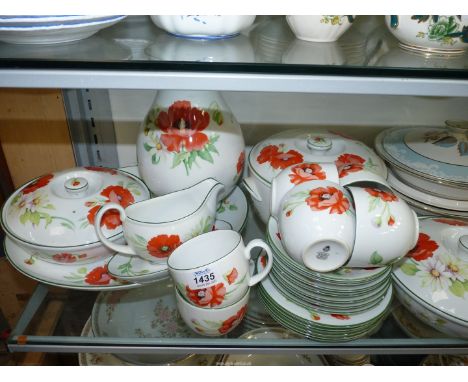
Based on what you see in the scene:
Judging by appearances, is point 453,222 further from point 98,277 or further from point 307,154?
point 98,277

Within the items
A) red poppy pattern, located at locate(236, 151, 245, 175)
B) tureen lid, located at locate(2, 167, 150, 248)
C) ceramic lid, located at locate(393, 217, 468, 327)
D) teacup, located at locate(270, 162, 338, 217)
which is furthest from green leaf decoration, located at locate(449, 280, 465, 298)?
tureen lid, located at locate(2, 167, 150, 248)

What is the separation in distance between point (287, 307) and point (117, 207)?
282 millimetres

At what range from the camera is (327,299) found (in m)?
0.57

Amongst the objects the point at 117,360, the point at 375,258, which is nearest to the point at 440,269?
the point at 375,258

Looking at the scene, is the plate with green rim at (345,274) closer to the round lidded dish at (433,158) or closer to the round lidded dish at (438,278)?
the round lidded dish at (438,278)

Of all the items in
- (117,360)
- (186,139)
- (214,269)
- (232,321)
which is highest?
(186,139)

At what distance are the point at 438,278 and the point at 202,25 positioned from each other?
46cm

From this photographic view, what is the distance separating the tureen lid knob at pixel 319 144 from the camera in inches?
25.7

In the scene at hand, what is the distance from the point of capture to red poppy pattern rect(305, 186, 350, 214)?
0.50 metres

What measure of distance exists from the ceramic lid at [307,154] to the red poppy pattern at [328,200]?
0.11 metres

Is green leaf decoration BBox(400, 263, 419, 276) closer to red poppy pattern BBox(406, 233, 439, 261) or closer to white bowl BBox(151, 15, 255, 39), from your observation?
red poppy pattern BBox(406, 233, 439, 261)

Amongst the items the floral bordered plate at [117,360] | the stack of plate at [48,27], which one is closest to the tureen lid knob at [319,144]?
the stack of plate at [48,27]
